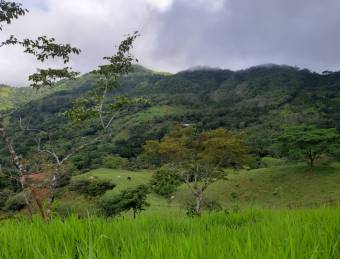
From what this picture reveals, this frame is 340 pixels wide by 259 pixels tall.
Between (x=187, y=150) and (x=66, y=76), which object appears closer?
(x=66, y=76)

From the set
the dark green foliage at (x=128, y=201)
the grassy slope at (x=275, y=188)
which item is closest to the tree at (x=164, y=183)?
the grassy slope at (x=275, y=188)

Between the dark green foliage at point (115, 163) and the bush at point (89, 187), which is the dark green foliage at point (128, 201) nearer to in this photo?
the bush at point (89, 187)

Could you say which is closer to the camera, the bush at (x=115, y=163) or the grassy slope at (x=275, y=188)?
the grassy slope at (x=275, y=188)

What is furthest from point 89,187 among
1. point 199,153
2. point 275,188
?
point 275,188

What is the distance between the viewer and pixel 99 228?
3953 millimetres

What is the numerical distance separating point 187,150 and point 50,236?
4140 centimetres

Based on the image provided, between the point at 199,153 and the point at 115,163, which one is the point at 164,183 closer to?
the point at 199,153

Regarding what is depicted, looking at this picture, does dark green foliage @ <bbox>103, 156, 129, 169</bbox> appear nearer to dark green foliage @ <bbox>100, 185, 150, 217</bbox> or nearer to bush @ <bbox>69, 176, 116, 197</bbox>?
bush @ <bbox>69, 176, 116, 197</bbox>

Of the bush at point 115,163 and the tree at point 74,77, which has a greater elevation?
the tree at point 74,77

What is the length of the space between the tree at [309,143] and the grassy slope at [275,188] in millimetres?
2334

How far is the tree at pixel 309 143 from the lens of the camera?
56938mm

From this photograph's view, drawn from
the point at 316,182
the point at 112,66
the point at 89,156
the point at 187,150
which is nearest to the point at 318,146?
the point at 316,182

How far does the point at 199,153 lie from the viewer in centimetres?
4481

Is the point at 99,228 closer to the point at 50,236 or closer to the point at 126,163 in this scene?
the point at 50,236
